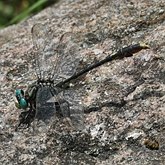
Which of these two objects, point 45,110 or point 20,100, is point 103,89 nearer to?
point 45,110

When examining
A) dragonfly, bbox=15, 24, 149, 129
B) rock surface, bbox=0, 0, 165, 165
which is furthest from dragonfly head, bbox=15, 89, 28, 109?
rock surface, bbox=0, 0, 165, 165

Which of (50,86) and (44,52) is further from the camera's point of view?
(44,52)

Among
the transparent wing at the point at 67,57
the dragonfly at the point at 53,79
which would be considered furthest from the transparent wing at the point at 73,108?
the transparent wing at the point at 67,57

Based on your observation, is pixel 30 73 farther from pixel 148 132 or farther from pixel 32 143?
pixel 148 132

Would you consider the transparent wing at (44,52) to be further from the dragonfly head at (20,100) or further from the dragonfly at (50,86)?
the dragonfly head at (20,100)

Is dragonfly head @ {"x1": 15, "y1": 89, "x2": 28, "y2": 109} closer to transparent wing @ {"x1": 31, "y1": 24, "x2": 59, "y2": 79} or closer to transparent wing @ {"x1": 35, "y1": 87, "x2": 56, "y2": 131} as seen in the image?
transparent wing @ {"x1": 35, "y1": 87, "x2": 56, "y2": 131}

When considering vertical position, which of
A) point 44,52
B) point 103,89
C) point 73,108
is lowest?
point 103,89

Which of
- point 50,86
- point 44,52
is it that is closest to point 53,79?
point 50,86
